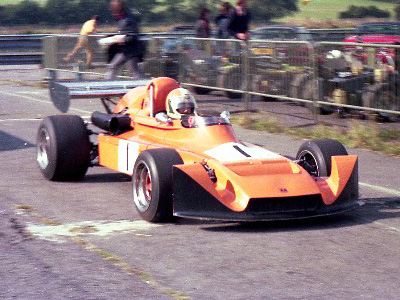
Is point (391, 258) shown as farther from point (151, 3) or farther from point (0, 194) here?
point (151, 3)

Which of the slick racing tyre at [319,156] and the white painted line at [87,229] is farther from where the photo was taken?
the slick racing tyre at [319,156]

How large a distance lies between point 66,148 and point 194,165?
2.48 m

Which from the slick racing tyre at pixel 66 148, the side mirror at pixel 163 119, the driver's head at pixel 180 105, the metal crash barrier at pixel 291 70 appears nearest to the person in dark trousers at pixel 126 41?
the metal crash barrier at pixel 291 70

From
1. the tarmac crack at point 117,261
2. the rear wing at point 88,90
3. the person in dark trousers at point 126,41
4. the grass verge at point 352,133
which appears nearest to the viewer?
the tarmac crack at point 117,261

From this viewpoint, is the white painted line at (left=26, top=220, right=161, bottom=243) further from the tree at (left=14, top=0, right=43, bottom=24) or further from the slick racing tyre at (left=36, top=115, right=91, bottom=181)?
the tree at (left=14, top=0, right=43, bottom=24)

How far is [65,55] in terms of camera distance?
21719 mm

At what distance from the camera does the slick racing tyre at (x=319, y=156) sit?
27.9ft

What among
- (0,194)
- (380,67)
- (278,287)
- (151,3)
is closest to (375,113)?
(380,67)

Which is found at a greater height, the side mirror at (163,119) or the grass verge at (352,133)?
the side mirror at (163,119)

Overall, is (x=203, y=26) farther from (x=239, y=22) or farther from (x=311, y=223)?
(x=311, y=223)

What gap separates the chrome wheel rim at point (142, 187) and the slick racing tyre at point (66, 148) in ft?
5.58

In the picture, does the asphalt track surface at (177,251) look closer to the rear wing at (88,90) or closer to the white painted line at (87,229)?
the white painted line at (87,229)

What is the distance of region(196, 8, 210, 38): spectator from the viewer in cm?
2226

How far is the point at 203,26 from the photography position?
22391 millimetres
